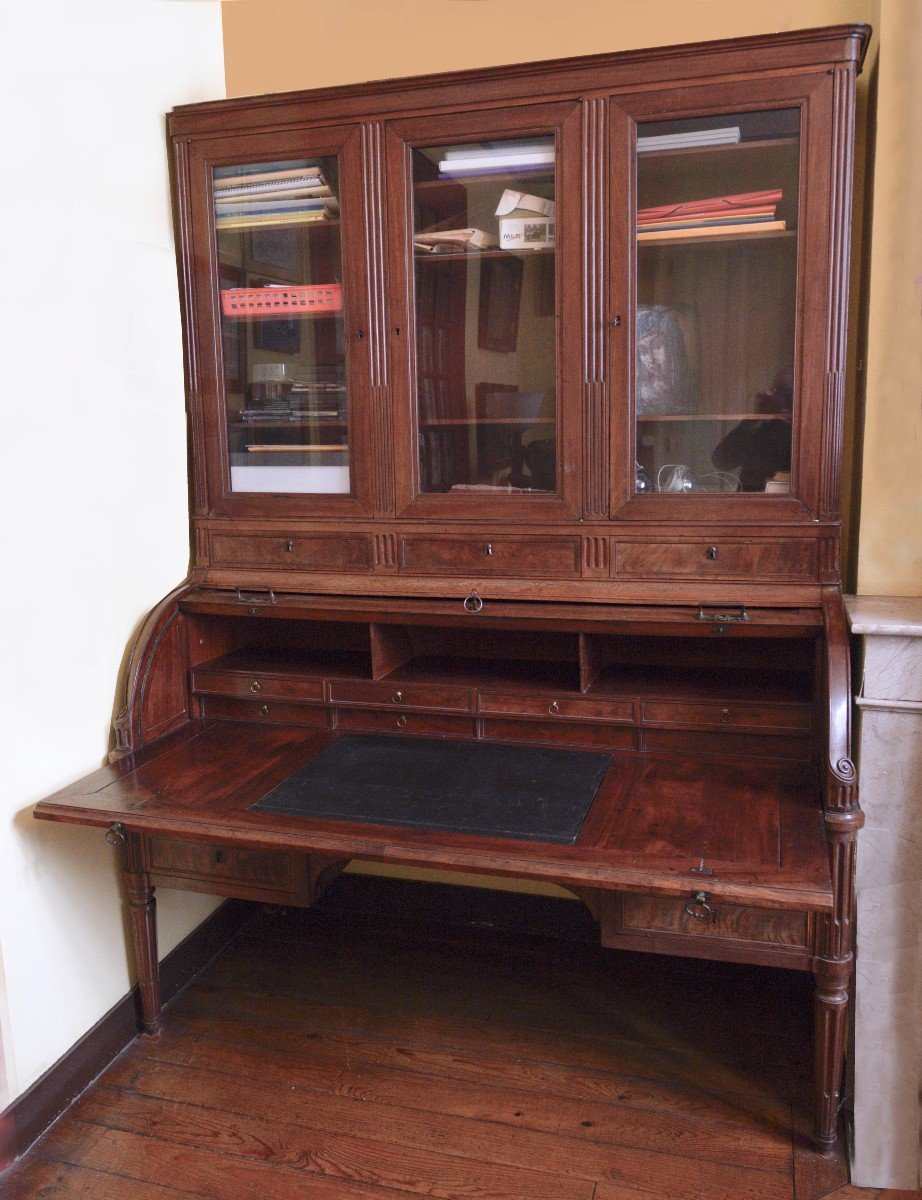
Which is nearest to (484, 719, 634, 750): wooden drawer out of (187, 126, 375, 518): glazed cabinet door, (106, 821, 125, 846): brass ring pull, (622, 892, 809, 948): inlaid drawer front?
(622, 892, 809, 948): inlaid drawer front

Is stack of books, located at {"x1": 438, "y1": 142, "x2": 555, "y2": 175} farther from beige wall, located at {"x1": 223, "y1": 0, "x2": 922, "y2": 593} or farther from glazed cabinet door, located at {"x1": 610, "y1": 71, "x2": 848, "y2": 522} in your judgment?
beige wall, located at {"x1": 223, "y1": 0, "x2": 922, "y2": 593}

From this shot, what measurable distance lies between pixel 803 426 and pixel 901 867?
0.88 metres

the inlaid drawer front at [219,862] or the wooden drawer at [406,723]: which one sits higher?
the wooden drawer at [406,723]

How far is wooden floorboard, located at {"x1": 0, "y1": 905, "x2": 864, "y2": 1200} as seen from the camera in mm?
1853

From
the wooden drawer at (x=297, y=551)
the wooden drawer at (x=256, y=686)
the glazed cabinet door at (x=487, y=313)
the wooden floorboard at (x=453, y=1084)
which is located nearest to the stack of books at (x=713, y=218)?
the glazed cabinet door at (x=487, y=313)

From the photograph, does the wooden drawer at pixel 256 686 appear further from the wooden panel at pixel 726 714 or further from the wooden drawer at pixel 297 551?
the wooden panel at pixel 726 714

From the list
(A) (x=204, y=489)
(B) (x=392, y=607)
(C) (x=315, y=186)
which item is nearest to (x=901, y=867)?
(B) (x=392, y=607)

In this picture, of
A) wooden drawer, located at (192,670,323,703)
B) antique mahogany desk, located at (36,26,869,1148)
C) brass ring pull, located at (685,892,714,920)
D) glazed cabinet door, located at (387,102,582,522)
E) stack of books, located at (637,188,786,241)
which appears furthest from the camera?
wooden drawer, located at (192,670,323,703)

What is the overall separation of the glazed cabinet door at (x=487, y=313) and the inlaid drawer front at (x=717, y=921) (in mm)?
839

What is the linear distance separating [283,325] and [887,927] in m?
1.83

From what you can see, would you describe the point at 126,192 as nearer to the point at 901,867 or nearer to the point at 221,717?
the point at 221,717

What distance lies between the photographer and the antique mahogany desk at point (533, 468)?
6.29ft

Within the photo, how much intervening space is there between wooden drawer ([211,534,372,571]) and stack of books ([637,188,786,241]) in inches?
36.6

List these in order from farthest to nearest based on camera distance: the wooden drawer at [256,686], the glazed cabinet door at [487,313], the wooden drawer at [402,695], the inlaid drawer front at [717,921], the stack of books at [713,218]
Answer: the wooden drawer at [256,686] < the wooden drawer at [402,695] < the glazed cabinet door at [487,313] < the stack of books at [713,218] < the inlaid drawer front at [717,921]
